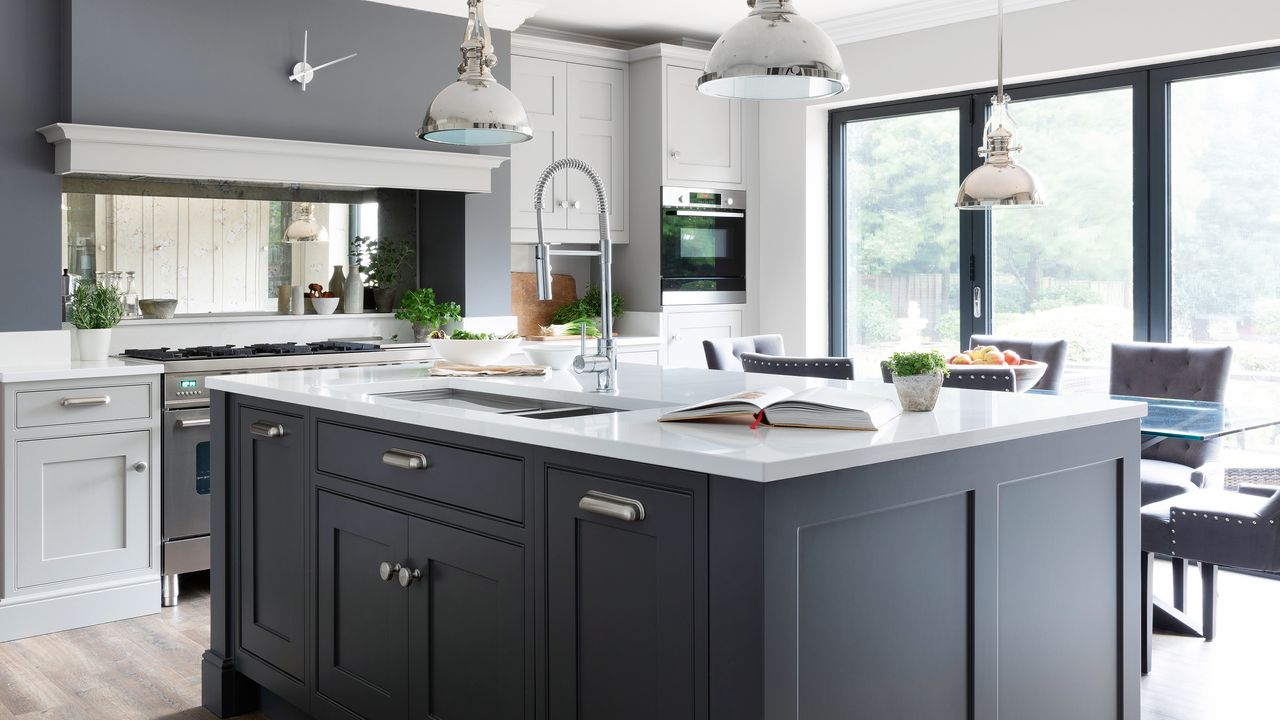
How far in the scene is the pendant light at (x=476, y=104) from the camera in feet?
8.73

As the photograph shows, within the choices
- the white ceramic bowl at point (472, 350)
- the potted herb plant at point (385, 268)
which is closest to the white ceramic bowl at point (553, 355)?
the white ceramic bowl at point (472, 350)

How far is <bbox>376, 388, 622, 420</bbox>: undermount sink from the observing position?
259cm

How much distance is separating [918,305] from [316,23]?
3.43 metres

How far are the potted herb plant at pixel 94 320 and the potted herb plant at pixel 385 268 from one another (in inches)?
51.4

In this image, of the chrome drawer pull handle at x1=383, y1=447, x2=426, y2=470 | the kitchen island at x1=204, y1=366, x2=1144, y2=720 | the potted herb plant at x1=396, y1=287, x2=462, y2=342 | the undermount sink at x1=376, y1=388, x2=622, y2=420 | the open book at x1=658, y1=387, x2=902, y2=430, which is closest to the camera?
the kitchen island at x1=204, y1=366, x2=1144, y2=720

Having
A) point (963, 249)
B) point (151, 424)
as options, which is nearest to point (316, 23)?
point (151, 424)

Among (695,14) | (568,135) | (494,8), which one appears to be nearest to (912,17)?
(695,14)

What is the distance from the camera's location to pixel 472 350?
3262mm

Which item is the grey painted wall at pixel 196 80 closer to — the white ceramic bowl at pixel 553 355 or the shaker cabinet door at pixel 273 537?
the shaker cabinet door at pixel 273 537

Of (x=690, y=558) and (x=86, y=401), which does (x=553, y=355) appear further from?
(x=86, y=401)

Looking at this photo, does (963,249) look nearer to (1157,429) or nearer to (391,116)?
(1157,429)

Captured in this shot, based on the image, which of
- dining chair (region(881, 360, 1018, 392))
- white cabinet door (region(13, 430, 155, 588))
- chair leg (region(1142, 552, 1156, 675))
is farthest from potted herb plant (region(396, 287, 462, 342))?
chair leg (region(1142, 552, 1156, 675))

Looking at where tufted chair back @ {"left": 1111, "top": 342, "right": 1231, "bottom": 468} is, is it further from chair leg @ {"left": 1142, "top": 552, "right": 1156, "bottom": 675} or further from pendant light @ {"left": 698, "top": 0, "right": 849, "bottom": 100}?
pendant light @ {"left": 698, "top": 0, "right": 849, "bottom": 100}

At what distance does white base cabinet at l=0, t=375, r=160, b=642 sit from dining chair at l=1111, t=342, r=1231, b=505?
11.9ft
